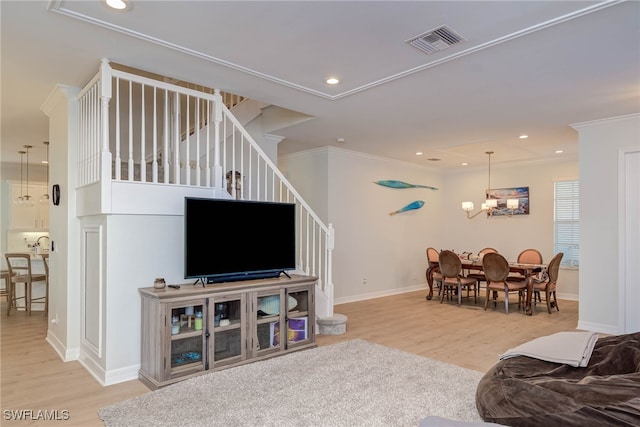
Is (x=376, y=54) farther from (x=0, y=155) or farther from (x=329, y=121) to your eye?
(x=0, y=155)

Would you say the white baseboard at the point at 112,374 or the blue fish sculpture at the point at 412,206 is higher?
the blue fish sculpture at the point at 412,206

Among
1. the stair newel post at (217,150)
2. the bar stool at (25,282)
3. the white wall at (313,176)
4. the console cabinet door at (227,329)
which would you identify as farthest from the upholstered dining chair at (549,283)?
the bar stool at (25,282)

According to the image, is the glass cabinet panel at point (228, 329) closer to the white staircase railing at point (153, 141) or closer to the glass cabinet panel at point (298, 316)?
the glass cabinet panel at point (298, 316)

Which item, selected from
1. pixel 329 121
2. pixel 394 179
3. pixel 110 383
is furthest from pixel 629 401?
pixel 394 179

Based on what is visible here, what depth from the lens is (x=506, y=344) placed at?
449cm

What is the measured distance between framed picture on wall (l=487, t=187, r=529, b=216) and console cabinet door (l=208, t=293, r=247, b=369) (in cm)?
664

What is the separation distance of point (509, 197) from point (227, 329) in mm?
6925

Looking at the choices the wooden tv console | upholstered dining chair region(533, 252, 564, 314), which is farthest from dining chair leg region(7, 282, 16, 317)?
upholstered dining chair region(533, 252, 564, 314)

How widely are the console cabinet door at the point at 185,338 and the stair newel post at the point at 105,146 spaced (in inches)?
40.8

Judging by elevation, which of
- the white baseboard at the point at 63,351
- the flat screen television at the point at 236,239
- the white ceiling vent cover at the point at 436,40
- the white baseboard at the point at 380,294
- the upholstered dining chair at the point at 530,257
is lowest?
the white baseboard at the point at 380,294

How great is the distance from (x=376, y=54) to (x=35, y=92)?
3.64 metres

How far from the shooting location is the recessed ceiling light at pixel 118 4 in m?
2.46

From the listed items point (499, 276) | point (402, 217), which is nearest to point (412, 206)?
point (402, 217)

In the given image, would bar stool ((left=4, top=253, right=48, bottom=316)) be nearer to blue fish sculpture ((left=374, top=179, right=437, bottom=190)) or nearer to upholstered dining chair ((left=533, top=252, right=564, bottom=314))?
blue fish sculpture ((left=374, top=179, right=437, bottom=190))
